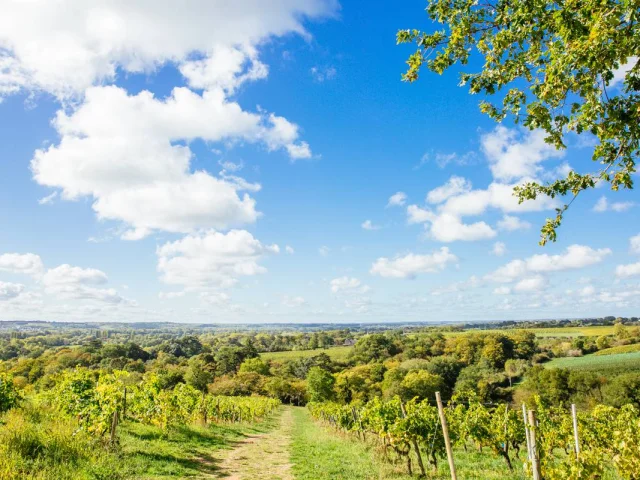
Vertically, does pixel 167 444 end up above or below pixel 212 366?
above

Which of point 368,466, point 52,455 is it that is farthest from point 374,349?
point 52,455

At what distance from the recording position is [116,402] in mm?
12000

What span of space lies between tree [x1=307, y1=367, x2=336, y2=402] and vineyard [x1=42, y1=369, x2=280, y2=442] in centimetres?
3667

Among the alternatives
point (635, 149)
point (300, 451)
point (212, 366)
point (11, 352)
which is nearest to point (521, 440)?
point (300, 451)

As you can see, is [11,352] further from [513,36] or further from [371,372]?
[513,36]

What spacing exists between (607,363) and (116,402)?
8599 centimetres

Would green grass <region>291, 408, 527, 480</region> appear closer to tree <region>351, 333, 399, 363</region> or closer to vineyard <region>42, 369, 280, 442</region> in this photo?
vineyard <region>42, 369, 280, 442</region>

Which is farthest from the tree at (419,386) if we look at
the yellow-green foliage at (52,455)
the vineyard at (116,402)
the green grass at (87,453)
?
the yellow-green foliage at (52,455)

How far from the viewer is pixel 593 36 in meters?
4.26

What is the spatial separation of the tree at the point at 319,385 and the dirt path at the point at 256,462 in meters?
45.1

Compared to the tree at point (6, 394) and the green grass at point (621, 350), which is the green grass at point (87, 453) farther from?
the green grass at point (621, 350)

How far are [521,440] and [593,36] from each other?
51.6 feet

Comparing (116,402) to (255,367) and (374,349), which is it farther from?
(374,349)

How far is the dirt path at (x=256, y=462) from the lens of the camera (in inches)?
469
